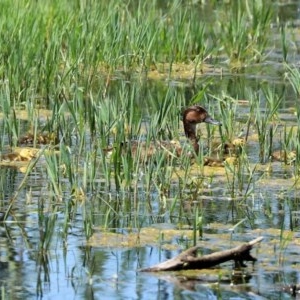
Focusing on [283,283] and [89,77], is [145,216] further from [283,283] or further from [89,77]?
[89,77]

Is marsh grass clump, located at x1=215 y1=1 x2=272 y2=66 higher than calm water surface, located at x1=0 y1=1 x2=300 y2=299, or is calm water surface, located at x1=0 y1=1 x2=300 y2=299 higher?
marsh grass clump, located at x1=215 y1=1 x2=272 y2=66

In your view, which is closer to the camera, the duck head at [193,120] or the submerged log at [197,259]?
the submerged log at [197,259]

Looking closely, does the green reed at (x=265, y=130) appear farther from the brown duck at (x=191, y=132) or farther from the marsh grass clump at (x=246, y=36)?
the marsh grass clump at (x=246, y=36)

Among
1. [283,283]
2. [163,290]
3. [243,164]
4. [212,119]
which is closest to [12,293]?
[163,290]

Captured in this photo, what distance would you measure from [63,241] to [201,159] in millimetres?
1700

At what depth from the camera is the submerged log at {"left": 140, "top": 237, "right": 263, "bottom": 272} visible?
6230 millimetres

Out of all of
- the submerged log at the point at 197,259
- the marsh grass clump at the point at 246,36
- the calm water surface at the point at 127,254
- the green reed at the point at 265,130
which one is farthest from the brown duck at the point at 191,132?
the marsh grass clump at the point at 246,36

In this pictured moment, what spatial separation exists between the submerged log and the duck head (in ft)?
10.2

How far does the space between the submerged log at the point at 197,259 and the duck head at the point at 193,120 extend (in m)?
3.10

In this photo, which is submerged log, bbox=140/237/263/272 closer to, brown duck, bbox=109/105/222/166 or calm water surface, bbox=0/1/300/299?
calm water surface, bbox=0/1/300/299

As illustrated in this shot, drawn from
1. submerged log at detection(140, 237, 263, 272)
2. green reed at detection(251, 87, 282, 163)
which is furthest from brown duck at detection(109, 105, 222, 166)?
submerged log at detection(140, 237, 263, 272)

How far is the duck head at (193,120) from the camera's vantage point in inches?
372

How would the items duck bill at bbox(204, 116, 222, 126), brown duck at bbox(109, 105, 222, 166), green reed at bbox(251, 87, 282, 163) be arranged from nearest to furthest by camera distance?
brown duck at bbox(109, 105, 222, 166)
green reed at bbox(251, 87, 282, 163)
duck bill at bbox(204, 116, 222, 126)

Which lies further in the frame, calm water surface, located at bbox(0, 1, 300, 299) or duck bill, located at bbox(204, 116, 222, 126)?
duck bill, located at bbox(204, 116, 222, 126)
